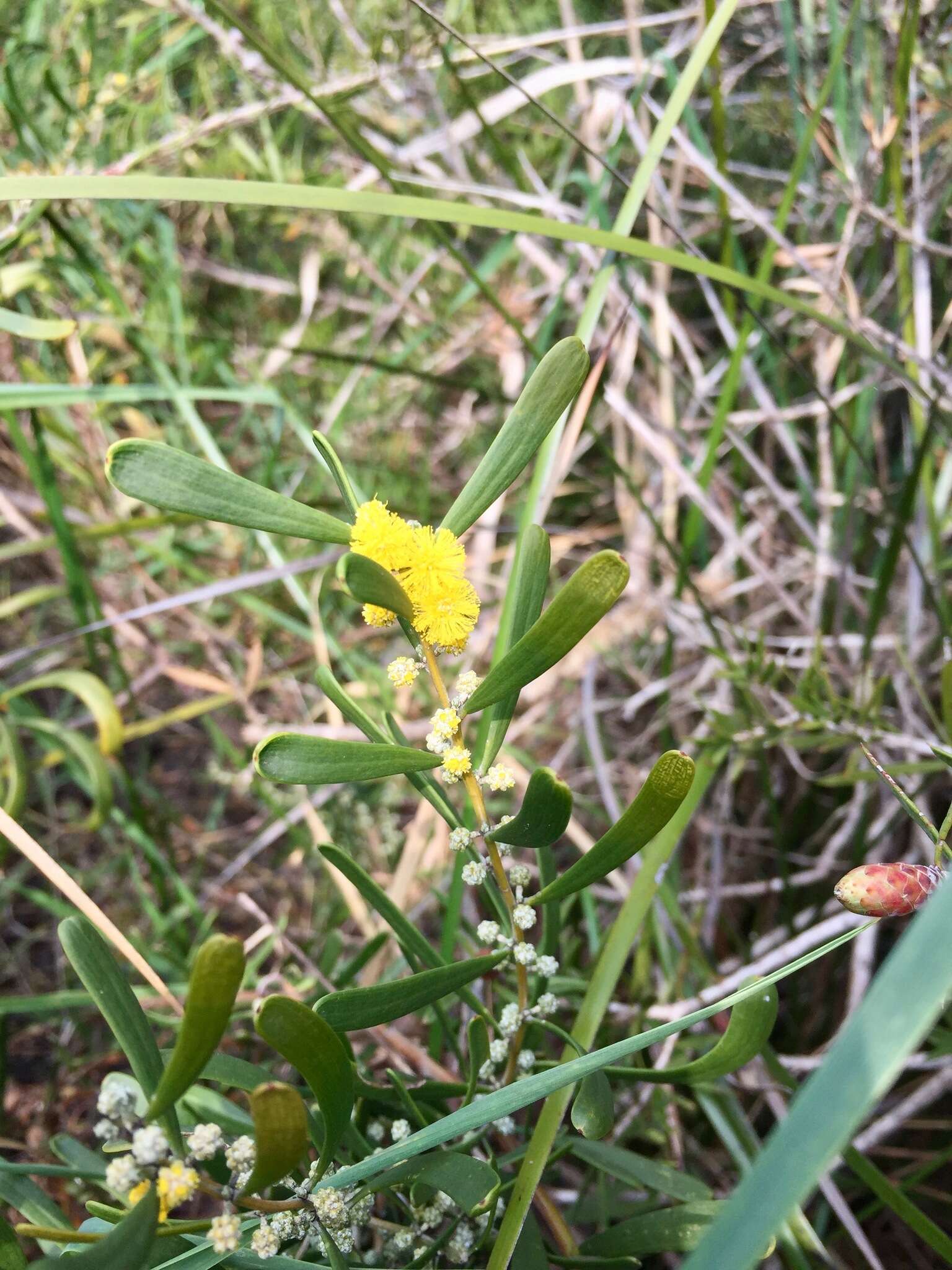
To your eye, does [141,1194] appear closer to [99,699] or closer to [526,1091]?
[526,1091]

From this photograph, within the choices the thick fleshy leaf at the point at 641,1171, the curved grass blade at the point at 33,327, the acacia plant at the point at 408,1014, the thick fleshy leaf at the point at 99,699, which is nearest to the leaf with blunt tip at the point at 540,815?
the acacia plant at the point at 408,1014

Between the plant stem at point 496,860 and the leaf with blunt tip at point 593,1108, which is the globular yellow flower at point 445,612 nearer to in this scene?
the plant stem at point 496,860

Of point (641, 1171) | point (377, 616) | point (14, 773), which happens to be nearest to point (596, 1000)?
point (641, 1171)

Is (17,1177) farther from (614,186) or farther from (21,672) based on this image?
(614,186)

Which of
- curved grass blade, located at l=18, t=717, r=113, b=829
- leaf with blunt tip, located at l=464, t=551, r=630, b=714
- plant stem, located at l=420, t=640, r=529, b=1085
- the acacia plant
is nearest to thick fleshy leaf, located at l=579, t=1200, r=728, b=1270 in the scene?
the acacia plant

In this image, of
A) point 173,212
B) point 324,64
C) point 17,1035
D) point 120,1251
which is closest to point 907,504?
point 120,1251

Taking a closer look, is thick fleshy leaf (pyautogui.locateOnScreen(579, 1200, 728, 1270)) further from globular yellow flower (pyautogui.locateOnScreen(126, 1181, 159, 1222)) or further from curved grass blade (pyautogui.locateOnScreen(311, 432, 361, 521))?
curved grass blade (pyautogui.locateOnScreen(311, 432, 361, 521))

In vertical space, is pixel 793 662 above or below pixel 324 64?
below
